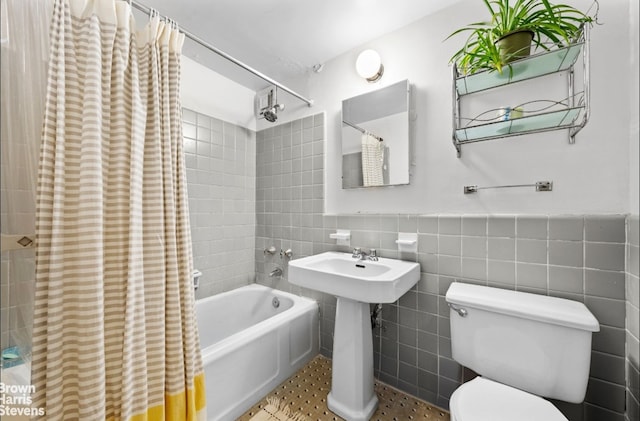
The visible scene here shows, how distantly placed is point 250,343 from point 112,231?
0.97m

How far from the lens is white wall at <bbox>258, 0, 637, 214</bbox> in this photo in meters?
1.06

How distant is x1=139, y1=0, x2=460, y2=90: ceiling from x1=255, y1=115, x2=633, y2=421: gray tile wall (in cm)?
50

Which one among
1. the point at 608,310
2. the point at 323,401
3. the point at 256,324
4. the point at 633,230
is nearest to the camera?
the point at 633,230

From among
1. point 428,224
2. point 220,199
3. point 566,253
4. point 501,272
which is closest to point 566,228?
point 566,253

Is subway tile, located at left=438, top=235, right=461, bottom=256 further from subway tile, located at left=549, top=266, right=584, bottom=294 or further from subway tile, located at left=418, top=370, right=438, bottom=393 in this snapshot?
subway tile, located at left=418, top=370, right=438, bottom=393

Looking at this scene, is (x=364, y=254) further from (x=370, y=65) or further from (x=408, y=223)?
(x=370, y=65)

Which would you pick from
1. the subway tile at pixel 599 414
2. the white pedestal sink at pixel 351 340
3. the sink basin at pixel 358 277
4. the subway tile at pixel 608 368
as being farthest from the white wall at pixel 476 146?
the subway tile at pixel 599 414

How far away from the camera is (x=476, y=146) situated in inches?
52.9

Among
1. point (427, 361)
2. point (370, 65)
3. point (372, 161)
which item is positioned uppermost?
point (370, 65)

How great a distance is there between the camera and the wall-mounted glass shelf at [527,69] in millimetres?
1017

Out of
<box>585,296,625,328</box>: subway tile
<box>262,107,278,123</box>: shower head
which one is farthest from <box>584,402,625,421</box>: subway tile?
<box>262,107,278,123</box>: shower head

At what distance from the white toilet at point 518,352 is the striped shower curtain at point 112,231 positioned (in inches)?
42.1

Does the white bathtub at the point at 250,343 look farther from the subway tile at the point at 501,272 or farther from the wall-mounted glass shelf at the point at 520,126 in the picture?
the wall-mounted glass shelf at the point at 520,126

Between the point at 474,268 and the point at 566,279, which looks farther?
the point at 474,268
